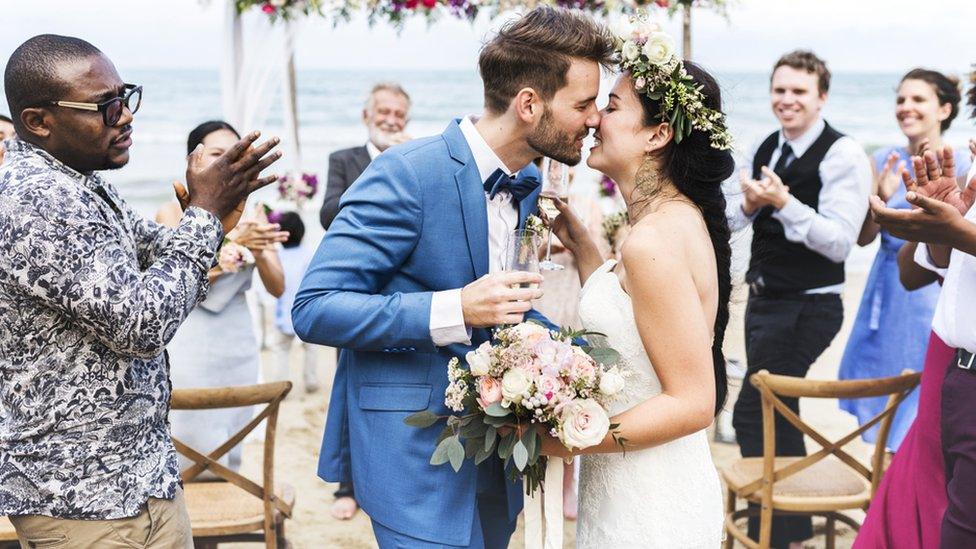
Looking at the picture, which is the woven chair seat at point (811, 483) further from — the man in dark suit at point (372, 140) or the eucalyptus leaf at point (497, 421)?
the man in dark suit at point (372, 140)

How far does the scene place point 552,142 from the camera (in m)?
2.59

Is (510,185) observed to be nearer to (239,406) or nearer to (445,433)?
(445,433)

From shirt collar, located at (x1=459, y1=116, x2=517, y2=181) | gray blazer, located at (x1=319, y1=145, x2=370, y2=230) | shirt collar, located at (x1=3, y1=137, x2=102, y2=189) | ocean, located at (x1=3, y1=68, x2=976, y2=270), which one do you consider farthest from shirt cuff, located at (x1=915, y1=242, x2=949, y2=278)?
ocean, located at (x1=3, y1=68, x2=976, y2=270)

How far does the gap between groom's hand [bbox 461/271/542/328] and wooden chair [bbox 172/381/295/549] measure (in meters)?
1.51

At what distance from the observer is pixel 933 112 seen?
5.37 metres

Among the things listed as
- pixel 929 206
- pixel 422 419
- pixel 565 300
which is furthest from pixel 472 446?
pixel 565 300

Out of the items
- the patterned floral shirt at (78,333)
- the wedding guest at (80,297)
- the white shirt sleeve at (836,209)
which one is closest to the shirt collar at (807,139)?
the white shirt sleeve at (836,209)

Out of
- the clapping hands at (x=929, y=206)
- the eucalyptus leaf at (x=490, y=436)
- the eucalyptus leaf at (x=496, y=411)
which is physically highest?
the clapping hands at (x=929, y=206)

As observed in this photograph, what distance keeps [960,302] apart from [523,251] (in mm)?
1460

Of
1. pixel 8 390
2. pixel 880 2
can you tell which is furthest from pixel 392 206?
pixel 880 2

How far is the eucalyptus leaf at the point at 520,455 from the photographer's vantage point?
217cm

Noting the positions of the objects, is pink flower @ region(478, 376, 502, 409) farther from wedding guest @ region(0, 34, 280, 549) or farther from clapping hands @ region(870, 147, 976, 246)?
clapping hands @ region(870, 147, 976, 246)

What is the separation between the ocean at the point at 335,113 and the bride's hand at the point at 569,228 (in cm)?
1523

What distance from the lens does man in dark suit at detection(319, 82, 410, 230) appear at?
5699mm
